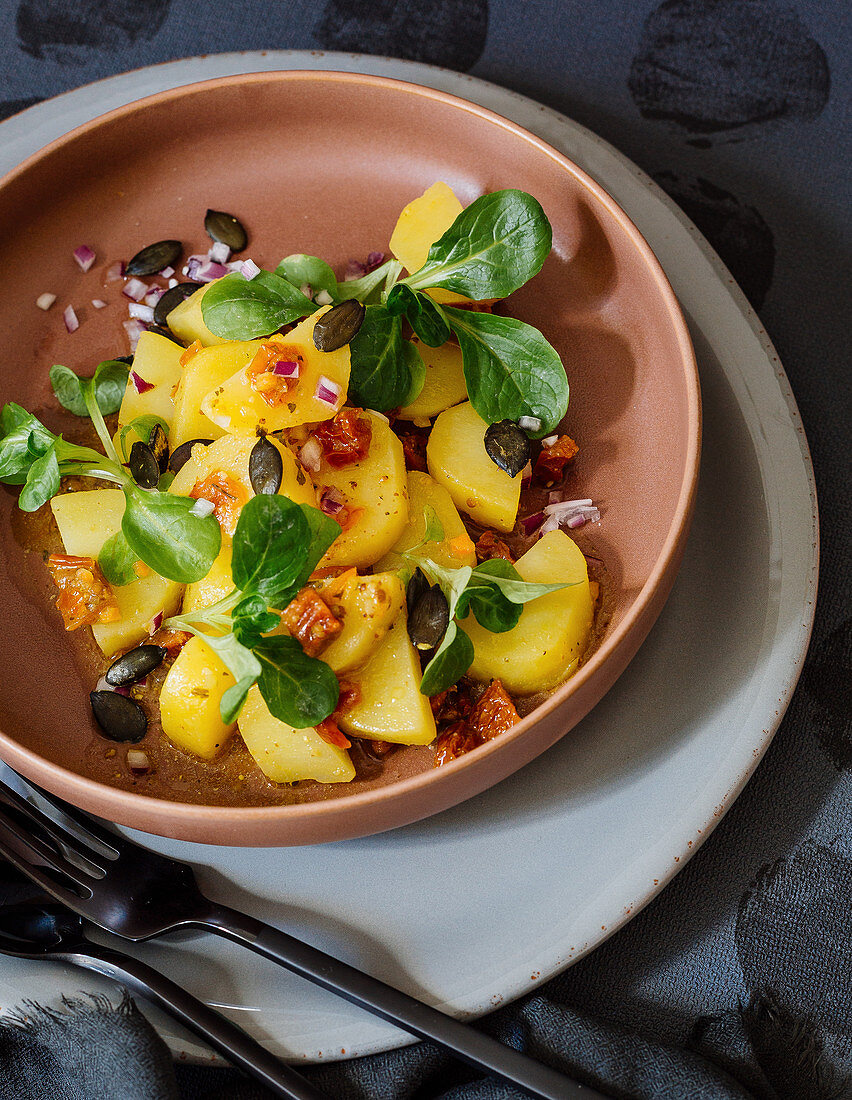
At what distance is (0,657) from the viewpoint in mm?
1765

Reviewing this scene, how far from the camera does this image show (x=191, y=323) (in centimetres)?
189

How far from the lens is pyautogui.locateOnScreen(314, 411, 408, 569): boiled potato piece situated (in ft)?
5.41

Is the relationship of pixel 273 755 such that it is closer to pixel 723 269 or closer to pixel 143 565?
pixel 143 565

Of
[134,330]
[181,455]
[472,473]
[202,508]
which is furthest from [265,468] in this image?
[134,330]

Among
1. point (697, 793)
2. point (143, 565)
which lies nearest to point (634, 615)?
point (697, 793)

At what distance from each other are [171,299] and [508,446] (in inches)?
31.6

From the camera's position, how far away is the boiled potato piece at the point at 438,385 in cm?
185

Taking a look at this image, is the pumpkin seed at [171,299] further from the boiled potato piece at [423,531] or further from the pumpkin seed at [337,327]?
the boiled potato piece at [423,531]

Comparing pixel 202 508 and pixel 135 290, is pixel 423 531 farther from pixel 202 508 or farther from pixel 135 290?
pixel 135 290

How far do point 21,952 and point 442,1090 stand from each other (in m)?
0.79

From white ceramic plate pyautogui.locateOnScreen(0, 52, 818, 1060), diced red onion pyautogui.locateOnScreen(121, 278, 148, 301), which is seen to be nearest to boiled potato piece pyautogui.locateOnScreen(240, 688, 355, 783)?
white ceramic plate pyautogui.locateOnScreen(0, 52, 818, 1060)

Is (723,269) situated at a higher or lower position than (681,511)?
higher

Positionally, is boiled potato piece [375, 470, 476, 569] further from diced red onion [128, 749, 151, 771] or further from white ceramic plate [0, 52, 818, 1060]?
diced red onion [128, 749, 151, 771]

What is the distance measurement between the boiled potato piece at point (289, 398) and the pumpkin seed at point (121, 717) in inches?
20.9
